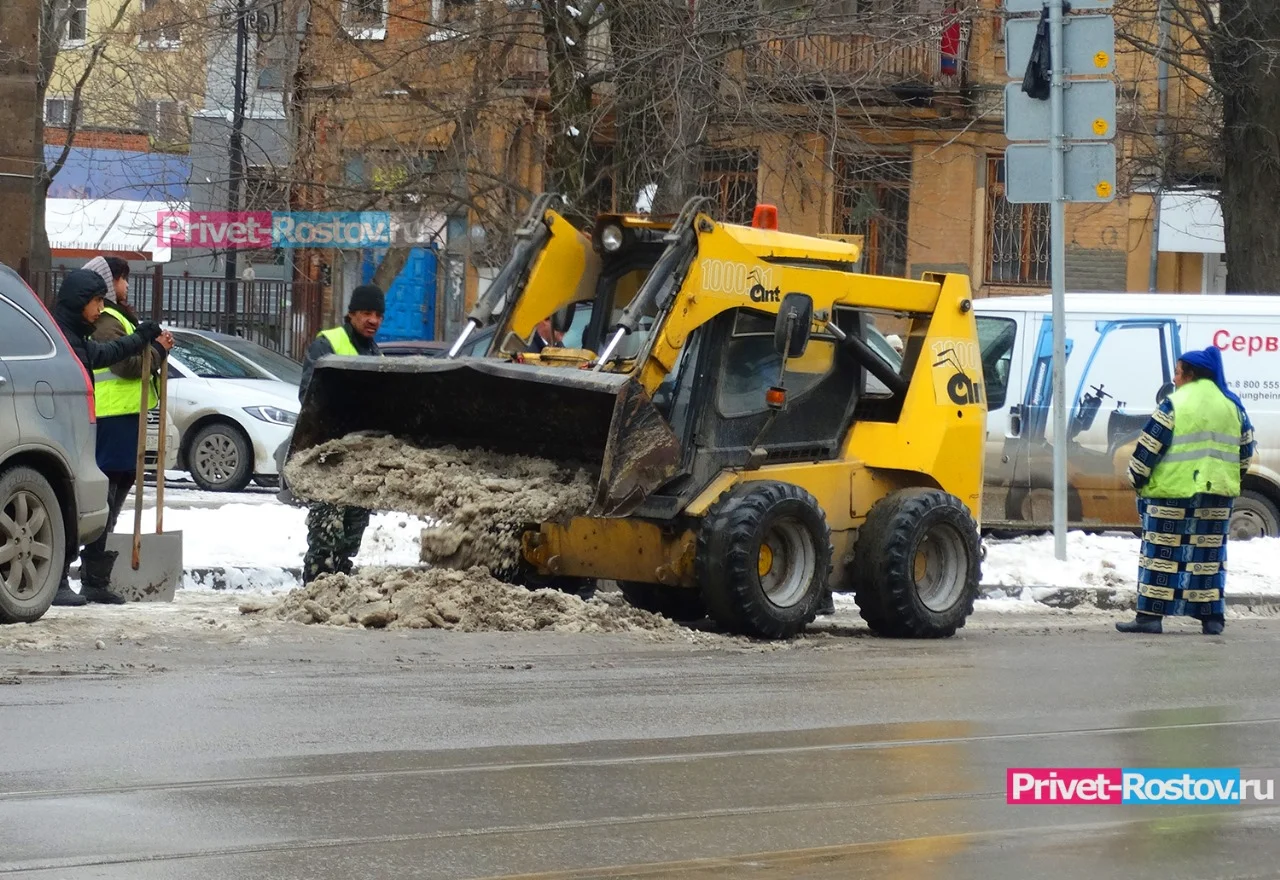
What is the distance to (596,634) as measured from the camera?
31.8ft

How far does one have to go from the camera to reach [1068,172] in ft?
45.1

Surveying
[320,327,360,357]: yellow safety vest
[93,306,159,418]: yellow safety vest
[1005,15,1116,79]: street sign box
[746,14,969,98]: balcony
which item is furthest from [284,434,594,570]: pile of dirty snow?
[746,14,969,98]: balcony

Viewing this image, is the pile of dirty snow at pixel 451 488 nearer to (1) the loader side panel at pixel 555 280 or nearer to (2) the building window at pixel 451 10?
(1) the loader side panel at pixel 555 280

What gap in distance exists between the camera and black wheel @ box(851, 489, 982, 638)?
10398 millimetres

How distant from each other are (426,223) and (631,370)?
39.5 ft

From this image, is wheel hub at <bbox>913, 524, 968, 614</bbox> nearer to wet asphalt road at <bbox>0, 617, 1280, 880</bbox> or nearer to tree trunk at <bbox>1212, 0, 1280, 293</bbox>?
wet asphalt road at <bbox>0, 617, 1280, 880</bbox>

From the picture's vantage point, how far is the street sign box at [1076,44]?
44.6 ft

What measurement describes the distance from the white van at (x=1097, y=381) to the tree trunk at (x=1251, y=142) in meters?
3.87

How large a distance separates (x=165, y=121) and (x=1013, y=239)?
12.3m

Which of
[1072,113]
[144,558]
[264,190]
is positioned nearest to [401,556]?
[144,558]

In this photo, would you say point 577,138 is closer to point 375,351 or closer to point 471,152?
point 471,152

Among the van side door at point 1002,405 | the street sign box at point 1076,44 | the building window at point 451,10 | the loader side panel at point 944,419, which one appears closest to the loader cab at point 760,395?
the loader side panel at point 944,419

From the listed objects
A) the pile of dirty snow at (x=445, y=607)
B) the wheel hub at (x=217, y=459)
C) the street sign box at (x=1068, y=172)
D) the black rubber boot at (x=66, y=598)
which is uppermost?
the street sign box at (x=1068, y=172)

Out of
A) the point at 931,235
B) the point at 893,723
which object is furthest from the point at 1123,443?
the point at 931,235
